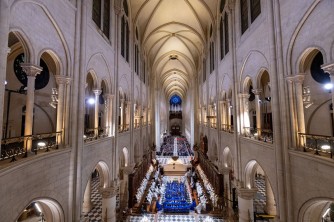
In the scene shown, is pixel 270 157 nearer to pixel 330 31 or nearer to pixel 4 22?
pixel 330 31

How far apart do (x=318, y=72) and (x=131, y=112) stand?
11896 millimetres

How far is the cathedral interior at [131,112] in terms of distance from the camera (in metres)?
5.04

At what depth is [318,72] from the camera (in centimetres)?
975

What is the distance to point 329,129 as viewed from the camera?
9.41 meters

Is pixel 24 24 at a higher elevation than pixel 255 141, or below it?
higher

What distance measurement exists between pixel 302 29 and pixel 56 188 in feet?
28.6

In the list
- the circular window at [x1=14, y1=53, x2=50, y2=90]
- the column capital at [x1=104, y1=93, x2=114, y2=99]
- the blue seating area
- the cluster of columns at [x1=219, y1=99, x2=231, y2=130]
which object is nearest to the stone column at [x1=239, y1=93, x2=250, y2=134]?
the cluster of columns at [x1=219, y1=99, x2=231, y2=130]

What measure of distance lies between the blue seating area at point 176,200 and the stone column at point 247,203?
413 cm

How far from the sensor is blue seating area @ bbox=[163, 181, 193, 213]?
12.8 metres

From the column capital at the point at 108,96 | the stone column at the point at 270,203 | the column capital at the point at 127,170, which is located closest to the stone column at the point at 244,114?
the stone column at the point at 270,203

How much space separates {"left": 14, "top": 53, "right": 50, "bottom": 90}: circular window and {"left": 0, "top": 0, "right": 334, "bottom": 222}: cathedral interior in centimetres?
7

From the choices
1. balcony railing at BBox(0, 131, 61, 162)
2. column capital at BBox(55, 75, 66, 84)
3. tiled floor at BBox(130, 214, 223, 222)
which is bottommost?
tiled floor at BBox(130, 214, 223, 222)

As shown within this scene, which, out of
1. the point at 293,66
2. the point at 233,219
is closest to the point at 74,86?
the point at 293,66

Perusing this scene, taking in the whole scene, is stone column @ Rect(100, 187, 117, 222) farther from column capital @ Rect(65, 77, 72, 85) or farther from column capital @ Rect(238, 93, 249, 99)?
column capital @ Rect(238, 93, 249, 99)
